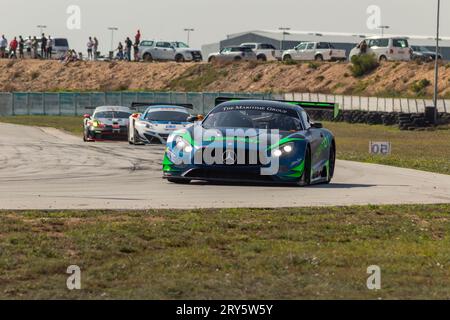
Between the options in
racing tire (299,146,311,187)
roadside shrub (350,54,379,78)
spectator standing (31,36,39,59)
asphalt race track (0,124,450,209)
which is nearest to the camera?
asphalt race track (0,124,450,209)

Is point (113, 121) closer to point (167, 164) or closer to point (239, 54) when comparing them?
point (167, 164)

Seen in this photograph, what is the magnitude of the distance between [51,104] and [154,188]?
2074 inches

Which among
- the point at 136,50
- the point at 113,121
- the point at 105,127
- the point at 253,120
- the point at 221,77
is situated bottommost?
the point at 221,77

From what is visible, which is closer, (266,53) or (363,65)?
(363,65)

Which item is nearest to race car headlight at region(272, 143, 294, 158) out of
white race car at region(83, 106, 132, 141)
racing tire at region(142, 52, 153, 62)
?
white race car at region(83, 106, 132, 141)

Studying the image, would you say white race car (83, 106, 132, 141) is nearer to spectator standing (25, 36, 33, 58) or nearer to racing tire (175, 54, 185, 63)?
racing tire (175, 54, 185, 63)

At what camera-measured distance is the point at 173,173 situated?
17.4 metres

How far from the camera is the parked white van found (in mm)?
→ 74875

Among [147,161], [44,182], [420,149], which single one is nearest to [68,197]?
[44,182]

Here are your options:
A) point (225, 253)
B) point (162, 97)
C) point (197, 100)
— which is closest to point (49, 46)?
point (162, 97)

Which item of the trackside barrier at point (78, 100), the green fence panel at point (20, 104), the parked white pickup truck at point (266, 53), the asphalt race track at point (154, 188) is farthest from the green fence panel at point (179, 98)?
the asphalt race track at point (154, 188)

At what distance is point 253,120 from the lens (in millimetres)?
18016

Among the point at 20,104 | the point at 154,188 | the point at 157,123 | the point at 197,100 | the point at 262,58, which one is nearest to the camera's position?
the point at 154,188

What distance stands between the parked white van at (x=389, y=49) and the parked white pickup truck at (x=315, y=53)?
11.8 feet
